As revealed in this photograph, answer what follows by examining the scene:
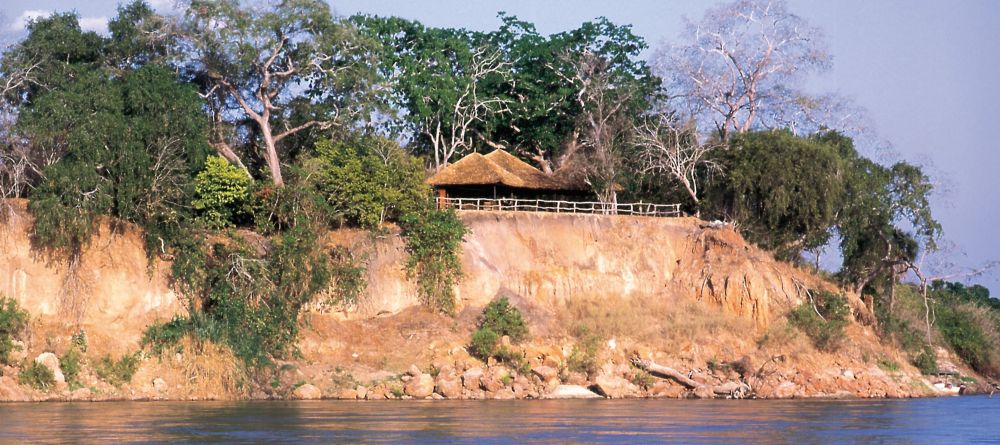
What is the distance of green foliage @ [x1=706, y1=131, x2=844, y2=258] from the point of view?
5416 cm

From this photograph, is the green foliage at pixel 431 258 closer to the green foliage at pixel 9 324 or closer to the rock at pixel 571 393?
the rock at pixel 571 393

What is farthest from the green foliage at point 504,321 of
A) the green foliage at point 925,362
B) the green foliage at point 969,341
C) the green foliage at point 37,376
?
the green foliage at point 969,341

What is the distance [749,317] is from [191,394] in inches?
845

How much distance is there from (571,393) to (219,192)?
1405 centimetres

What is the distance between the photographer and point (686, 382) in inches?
1879

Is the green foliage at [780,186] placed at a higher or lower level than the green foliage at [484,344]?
higher

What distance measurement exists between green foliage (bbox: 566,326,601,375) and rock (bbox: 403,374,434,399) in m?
5.51

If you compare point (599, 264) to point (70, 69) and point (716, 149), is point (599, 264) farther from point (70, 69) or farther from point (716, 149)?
point (70, 69)

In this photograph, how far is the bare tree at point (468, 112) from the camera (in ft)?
200

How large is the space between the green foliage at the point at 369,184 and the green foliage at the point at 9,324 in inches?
455

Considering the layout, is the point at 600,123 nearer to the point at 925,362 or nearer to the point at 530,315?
the point at 530,315

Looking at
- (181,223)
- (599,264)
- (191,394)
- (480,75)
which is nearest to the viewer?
(191,394)

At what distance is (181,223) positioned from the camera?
151 ft

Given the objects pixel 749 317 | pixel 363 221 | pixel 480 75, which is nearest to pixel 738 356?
pixel 749 317
